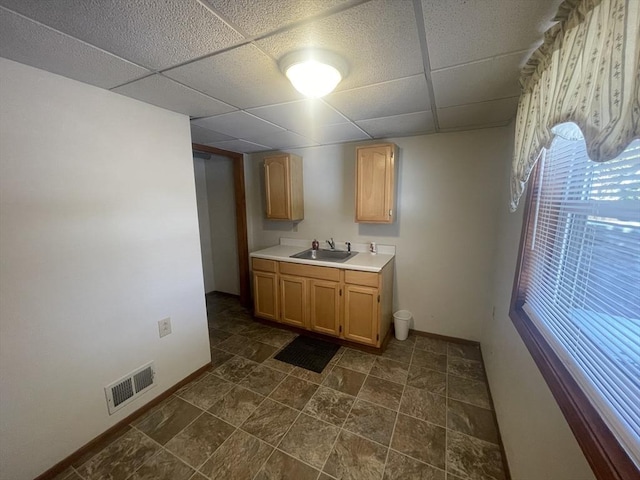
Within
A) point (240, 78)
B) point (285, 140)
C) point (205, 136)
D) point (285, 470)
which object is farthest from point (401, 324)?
point (205, 136)

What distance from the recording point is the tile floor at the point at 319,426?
57.2 inches

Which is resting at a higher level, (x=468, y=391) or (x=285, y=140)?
(x=285, y=140)

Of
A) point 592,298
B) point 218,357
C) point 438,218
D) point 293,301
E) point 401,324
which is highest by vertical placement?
point 438,218

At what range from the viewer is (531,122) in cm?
113

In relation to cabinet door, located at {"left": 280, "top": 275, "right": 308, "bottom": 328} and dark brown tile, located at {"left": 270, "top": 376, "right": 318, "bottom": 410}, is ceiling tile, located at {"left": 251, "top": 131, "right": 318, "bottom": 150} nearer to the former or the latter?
cabinet door, located at {"left": 280, "top": 275, "right": 308, "bottom": 328}

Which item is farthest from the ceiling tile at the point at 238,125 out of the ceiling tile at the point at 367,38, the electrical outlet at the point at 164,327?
the electrical outlet at the point at 164,327

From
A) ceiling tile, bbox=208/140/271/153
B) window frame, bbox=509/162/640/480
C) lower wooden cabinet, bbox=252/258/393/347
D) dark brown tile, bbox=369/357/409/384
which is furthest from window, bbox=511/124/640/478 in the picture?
ceiling tile, bbox=208/140/271/153

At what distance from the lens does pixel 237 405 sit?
6.28 ft

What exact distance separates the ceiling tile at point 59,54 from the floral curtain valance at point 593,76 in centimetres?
183

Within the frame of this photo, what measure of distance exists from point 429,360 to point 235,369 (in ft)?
6.10

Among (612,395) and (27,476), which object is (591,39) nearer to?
(612,395)

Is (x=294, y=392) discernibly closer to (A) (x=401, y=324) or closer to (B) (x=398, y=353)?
(B) (x=398, y=353)

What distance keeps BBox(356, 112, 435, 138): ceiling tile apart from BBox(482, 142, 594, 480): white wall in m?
0.79

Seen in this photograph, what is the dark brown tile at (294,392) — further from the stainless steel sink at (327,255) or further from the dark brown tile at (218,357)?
the stainless steel sink at (327,255)
